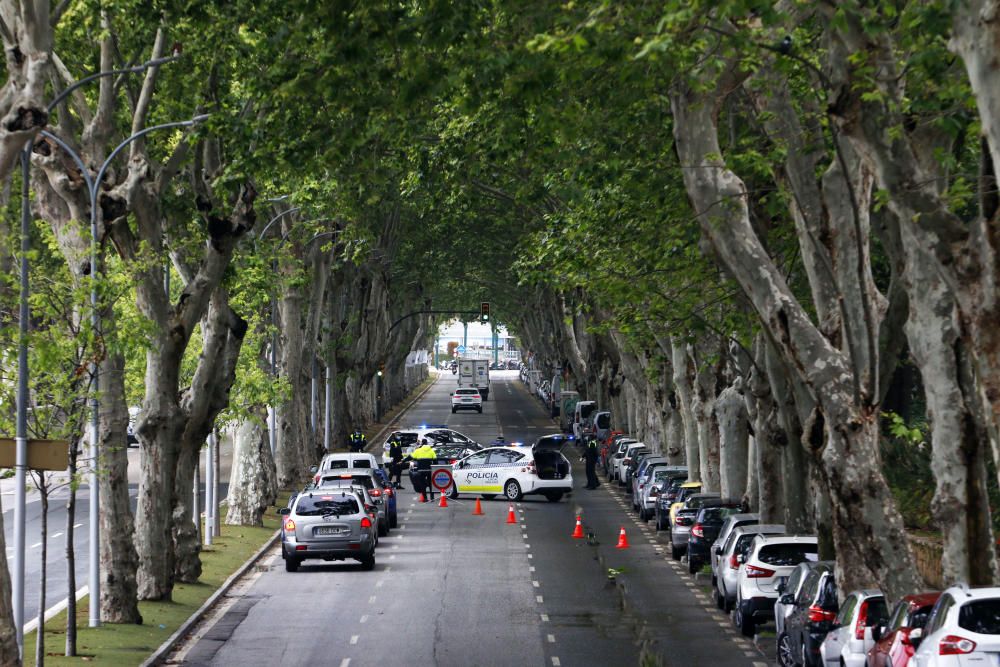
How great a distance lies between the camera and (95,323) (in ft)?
65.4

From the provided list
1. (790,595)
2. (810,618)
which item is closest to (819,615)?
(810,618)

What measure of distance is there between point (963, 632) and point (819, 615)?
536cm

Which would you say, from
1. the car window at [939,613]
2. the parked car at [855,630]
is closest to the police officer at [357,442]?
the parked car at [855,630]

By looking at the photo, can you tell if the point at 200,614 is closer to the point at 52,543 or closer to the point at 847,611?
the point at 847,611

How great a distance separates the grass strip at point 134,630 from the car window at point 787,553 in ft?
28.3

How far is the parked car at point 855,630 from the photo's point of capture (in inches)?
637

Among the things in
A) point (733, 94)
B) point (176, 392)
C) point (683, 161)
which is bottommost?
point (176, 392)

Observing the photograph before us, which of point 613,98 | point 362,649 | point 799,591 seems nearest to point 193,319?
point 362,649

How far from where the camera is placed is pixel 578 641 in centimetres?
2255

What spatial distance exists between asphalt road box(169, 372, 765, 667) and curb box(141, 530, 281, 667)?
18 centimetres

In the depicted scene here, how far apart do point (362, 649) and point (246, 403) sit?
16.9 m

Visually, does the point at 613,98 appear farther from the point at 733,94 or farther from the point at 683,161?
the point at 733,94

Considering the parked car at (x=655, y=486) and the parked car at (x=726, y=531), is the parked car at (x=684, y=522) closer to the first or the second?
the parked car at (x=726, y=531)

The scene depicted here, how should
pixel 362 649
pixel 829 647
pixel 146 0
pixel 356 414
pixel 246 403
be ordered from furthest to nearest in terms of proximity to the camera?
pixel 356 414 < pixel 246 403 < pixel 362 649 < pixel 146 0 < pixel 829 647
